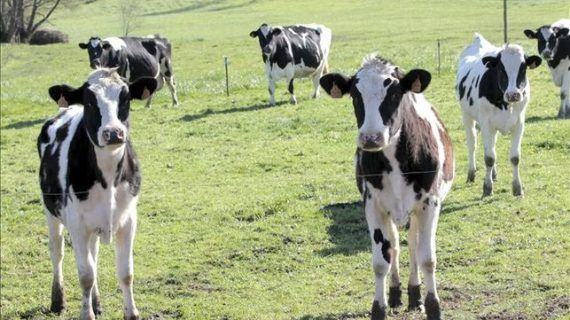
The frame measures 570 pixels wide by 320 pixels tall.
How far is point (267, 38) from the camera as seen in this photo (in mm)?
30281

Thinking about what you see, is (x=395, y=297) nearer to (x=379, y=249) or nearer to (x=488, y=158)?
(x=379, y=249)

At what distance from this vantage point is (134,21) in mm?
30922

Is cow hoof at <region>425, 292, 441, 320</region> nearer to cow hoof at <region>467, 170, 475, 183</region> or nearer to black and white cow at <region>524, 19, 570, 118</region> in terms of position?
cow hoof at <region>467, 170, 475, 183</region>

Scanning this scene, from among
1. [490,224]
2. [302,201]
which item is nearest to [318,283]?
[490,224]

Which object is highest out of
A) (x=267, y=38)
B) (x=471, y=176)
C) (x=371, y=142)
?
(x=371, y=142)

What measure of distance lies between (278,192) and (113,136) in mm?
8209

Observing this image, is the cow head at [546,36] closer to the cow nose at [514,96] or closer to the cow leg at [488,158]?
the cow leg at [488,158]

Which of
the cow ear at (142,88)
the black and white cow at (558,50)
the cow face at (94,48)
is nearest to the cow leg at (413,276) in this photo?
the cow ear at (142,88)

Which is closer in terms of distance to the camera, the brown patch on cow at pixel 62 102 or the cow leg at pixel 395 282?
the brown patch on cow at pixel 62 102

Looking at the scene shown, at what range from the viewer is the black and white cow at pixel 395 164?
9719 mm

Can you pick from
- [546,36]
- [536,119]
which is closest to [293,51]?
[536,119]

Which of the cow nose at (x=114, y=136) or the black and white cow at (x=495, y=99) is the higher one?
the cow nose at (x=114, y=136)

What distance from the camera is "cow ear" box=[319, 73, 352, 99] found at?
10047 mm

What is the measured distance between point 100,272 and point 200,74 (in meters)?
20.2
